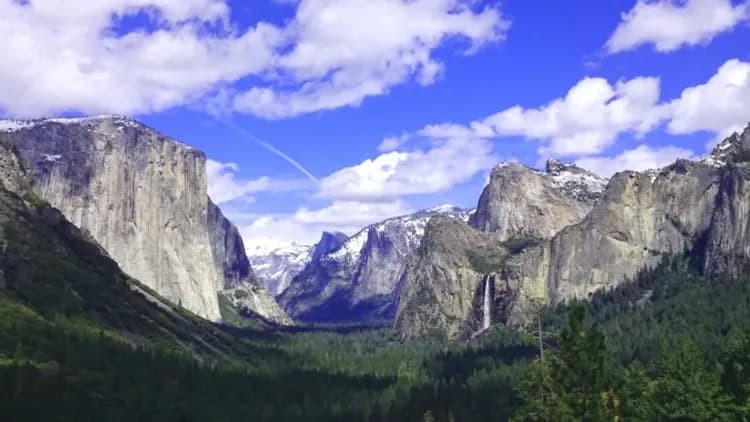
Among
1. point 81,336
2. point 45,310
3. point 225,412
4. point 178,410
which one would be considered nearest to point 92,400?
point 178,410

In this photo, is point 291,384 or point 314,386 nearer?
point 291,384

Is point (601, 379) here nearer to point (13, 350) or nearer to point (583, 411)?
point (583, 411)

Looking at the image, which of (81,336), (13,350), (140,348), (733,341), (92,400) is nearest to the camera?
(733,341)

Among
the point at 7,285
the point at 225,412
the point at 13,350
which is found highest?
the point at 7,285

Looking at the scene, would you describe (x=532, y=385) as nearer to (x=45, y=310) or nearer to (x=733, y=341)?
(x=733, y=341)

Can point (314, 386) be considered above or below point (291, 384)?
below

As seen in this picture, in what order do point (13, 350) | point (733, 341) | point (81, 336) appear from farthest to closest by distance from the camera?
point (81, 336) < point (13, 350) < point (733, 341)

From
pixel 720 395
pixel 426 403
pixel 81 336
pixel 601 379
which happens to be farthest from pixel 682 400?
pixel 81 336

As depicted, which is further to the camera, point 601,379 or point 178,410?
point 178,410

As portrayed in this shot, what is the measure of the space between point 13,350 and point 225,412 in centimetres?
3717

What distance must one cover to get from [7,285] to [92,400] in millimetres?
64106

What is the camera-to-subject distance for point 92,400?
135875mm

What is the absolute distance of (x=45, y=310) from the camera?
7185 inches

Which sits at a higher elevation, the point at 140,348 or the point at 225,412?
the point at 140,348
